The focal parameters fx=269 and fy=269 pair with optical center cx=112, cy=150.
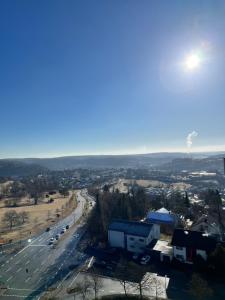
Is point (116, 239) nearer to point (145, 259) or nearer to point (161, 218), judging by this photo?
point (145, 259)

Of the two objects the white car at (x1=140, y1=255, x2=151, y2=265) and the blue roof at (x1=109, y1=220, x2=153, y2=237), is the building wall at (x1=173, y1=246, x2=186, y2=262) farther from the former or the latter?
the blue roof at (x1=109, y1=220, x2=153, y2=237)

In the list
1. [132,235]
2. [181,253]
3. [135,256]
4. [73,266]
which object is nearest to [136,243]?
[132,235]

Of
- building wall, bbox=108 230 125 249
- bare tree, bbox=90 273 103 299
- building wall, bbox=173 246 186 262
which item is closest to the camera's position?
bare tree, bbox=90 273 103 299

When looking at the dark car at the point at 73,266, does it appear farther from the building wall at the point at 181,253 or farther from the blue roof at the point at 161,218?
the blue roof at the point at 161,218

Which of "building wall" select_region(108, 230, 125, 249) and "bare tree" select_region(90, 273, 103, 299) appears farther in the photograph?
"building wall" select_region(108, 230, 125, 249)

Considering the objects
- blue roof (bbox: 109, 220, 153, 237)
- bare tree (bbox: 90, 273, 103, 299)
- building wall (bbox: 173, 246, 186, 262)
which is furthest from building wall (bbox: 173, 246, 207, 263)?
bare tree (bbox: 90, 273, 103, 299)

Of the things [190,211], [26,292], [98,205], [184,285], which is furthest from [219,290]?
[190,211]
